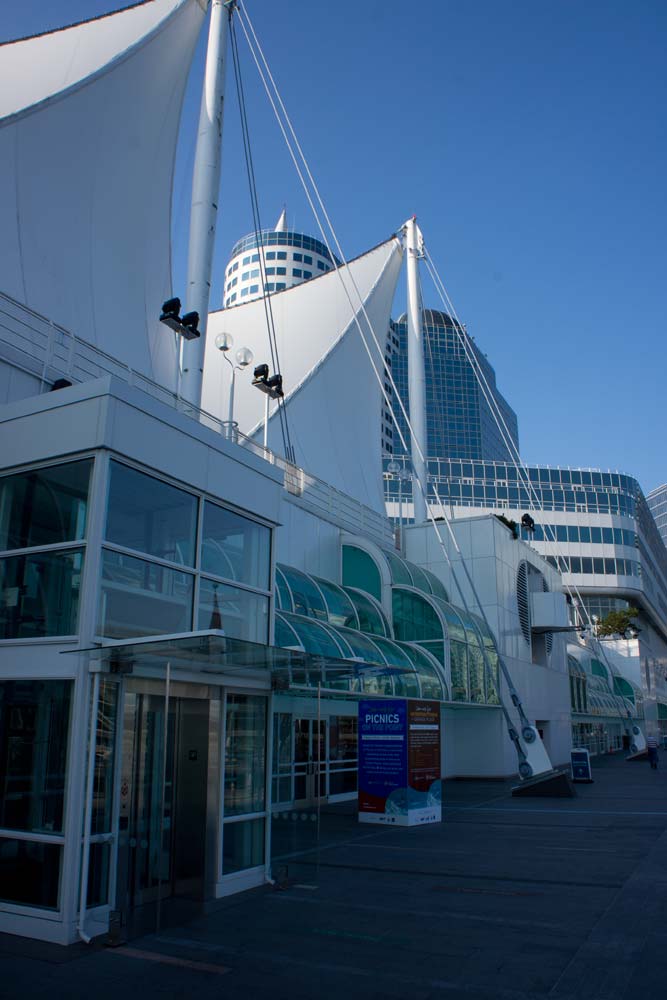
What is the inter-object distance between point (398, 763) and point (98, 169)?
1941 centimetres

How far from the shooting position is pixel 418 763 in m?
17.2

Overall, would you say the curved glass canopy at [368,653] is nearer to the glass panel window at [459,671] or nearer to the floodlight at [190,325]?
the glass panel window at [459,671]

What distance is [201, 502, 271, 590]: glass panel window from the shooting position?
10.5 m

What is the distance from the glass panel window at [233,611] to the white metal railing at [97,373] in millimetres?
2216

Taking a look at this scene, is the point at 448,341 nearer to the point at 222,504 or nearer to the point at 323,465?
the point at 323,465

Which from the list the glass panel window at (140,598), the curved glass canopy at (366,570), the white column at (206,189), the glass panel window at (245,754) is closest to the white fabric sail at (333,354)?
the curved glass canopy at (366,570)

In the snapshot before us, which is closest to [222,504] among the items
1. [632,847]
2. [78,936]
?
[78,936]

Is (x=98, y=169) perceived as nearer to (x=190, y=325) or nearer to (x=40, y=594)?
(x=190, y=325)

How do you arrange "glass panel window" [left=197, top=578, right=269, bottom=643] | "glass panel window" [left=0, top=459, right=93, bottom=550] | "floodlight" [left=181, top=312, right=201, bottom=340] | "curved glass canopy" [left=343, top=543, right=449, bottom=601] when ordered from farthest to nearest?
1. "curved glass canopy" [left=343, top=543, right=449, bottom=601]
2. "floodlight" [left=181, top=312, right=201, bottom=340]
3. "glass panel window" [left=197, top=578, right=269, bottom=643]
4. "glass panel window" [left=0, top=459, right=93, bottom=550]

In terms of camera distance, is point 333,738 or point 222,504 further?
point 333,738

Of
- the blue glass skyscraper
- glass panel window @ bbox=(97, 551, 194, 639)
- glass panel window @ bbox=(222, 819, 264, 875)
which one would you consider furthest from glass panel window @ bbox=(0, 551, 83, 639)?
the blue glass skyscraper

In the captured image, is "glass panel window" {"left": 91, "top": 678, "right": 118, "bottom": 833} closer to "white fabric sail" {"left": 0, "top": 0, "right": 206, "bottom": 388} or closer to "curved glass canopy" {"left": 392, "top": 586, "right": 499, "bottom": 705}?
"white fabric sail" {"left": 0, "top": 0, "right": 206, "bottom": 388}

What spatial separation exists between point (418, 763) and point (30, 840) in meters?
10.6

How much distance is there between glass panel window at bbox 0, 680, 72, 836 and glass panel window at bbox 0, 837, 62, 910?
184 mm
